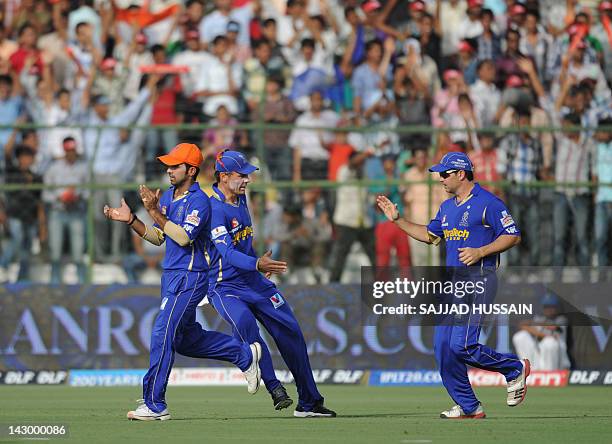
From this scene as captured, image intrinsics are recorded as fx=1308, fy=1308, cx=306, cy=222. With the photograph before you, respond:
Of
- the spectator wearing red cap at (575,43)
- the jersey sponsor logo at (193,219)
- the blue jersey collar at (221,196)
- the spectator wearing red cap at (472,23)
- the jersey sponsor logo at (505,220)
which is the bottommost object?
the jersey sponsor logo at (505,220)

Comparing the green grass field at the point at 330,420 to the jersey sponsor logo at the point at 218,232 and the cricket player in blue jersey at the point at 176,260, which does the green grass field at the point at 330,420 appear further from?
the jersey sponsor logo at the point at 218,232

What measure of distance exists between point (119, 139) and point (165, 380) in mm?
8498

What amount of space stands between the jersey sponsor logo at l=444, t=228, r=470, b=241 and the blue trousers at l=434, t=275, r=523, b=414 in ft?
1.38

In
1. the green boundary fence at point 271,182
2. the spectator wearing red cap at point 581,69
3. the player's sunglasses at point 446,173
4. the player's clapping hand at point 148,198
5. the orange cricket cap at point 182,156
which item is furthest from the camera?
the spectator wearing red cap at point 581,69

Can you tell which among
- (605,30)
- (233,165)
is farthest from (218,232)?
(605,30)

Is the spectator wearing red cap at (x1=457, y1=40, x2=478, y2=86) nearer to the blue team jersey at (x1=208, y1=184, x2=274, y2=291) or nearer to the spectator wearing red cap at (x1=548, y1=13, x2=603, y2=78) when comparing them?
the spectator wearing red cap at (x1=548, y1=13, x2=603, y2=78)

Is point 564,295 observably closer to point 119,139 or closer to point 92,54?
point 119,139

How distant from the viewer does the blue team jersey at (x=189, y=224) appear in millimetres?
11312

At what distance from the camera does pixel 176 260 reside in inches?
452

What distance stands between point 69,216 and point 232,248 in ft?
26.3

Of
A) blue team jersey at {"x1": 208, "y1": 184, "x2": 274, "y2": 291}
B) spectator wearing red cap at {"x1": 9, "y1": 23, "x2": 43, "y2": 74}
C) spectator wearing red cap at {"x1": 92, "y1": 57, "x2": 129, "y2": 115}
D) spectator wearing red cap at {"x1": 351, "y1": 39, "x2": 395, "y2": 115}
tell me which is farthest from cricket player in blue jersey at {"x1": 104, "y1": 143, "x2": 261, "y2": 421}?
spectator wearing red cap at {"x1": 9, "y1": 23, "x2": 43, "y2": 74}

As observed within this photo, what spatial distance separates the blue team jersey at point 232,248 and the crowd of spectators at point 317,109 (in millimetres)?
6535

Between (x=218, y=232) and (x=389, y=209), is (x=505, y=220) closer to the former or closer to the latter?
(x=389, y=209)

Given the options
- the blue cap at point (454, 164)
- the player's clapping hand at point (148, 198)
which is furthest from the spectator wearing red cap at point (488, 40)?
the player's clapping hand at point (148, 198)
